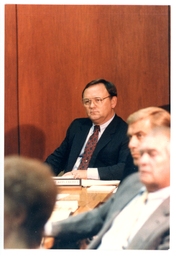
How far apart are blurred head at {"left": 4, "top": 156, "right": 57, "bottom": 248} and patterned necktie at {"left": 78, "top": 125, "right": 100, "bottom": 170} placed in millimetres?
490

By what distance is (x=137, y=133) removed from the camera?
5.67 ft

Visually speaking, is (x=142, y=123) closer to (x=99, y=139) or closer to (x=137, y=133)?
(x=137, y=133)

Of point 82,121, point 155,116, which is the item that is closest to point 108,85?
point 82,121

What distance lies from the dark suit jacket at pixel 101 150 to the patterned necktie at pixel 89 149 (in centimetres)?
2

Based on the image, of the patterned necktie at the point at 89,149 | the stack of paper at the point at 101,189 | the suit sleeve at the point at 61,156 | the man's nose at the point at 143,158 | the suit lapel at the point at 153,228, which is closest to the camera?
the suit lapel at the point at 153,228

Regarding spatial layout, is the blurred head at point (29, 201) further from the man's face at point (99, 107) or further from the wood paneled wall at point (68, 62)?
the man's face at point (99, 107)

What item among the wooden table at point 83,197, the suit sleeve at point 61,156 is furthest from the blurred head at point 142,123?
the suit sleeve at point 61,156

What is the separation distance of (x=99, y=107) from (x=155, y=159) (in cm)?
61

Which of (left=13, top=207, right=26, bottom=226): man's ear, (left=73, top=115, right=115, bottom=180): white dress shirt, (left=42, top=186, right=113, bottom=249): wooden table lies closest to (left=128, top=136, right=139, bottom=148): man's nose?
(left=42, top=186, right=113, bottom=249): wooden table

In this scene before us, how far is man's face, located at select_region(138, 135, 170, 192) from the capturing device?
1628 millimetres

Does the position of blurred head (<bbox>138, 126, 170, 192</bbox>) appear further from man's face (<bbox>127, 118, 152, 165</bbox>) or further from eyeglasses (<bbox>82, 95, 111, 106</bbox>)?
eyeglasses (<bbox>82, 95, 111, 106</bbox>)

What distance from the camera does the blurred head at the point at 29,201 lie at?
149cm

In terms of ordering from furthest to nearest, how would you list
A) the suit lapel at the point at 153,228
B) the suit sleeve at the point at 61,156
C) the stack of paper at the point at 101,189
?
the suit sleeve at the point at 61,156 → the stack of paper at the point at 101,189 → the suit lapel at the point at 153,228

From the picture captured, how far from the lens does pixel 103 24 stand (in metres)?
2.20
